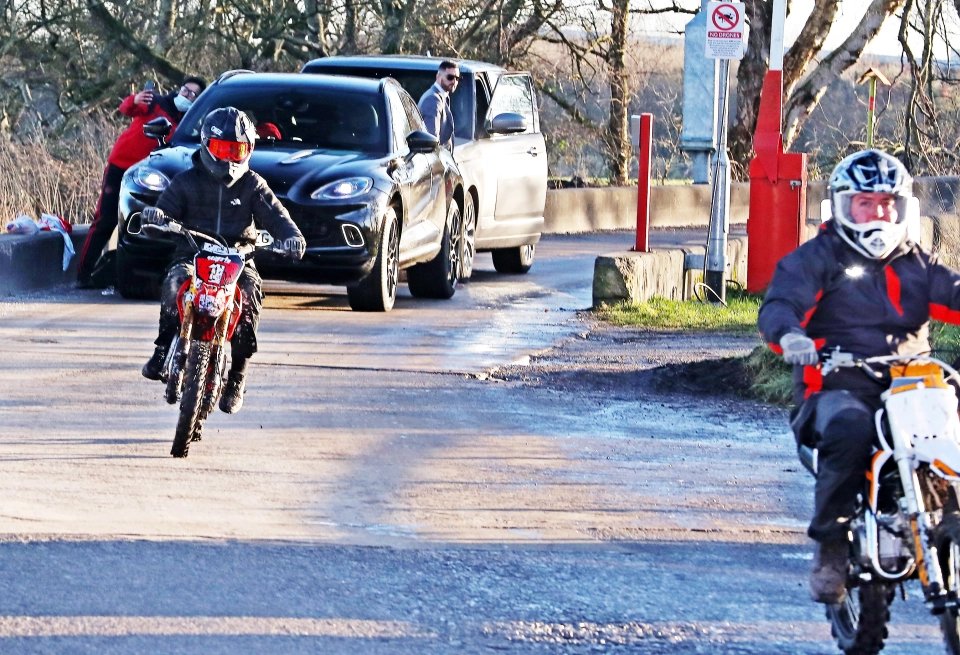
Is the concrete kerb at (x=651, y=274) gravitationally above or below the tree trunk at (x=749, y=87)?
below

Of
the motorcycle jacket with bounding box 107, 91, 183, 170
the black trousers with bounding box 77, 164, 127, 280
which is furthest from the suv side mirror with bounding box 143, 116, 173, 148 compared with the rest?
the black trousers with bounding box 77, 164, 127, 280

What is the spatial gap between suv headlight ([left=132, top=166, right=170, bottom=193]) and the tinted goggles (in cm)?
451

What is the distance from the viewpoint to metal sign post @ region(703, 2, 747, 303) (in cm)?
1606

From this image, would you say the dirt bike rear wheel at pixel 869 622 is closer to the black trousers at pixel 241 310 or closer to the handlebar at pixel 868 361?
the handlebar at pixel 868 361

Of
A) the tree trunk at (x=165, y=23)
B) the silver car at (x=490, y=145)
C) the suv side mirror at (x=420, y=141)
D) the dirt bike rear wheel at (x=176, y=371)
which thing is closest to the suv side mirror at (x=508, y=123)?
the silver car at (x=490, y=145)

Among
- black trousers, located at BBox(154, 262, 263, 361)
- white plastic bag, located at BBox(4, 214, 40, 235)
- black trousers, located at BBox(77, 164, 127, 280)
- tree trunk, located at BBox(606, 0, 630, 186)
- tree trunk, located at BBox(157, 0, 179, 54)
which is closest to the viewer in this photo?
black trousers, located at BBox(154, 262, 263, 361)

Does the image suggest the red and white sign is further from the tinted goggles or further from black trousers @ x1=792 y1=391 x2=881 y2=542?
black trousers @ x1=792 y1=391 x2=881 y2=542

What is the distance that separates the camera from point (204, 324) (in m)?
8.50

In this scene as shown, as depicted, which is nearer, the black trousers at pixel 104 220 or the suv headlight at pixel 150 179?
the suv headlight at pixel 150 179

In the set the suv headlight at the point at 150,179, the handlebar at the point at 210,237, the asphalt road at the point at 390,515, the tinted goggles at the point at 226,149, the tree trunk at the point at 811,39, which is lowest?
the asphalt road at the point at 390,515

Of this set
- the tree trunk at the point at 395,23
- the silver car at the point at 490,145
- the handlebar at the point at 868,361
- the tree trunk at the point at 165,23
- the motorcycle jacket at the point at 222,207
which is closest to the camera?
the handlebar at the point at 868,361

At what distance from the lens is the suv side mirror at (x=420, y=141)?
14.1 metres

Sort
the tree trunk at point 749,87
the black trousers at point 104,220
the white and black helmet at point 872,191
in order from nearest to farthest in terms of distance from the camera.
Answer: the white and black helmet at point 872,191, the black trousers at point 104,220, the tree trunk at point 749,87

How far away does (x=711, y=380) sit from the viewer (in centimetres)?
1125
